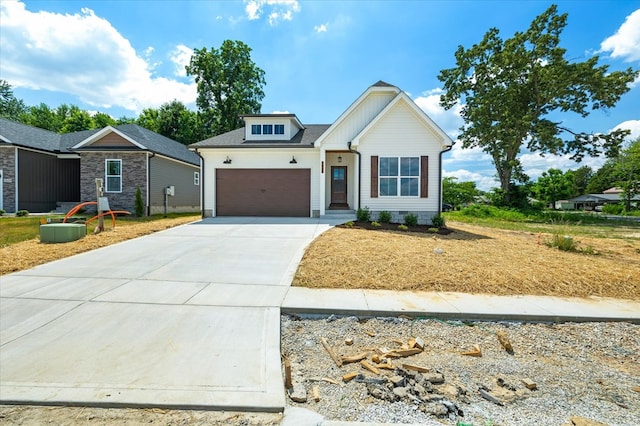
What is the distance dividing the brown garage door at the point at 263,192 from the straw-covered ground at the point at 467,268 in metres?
5.89

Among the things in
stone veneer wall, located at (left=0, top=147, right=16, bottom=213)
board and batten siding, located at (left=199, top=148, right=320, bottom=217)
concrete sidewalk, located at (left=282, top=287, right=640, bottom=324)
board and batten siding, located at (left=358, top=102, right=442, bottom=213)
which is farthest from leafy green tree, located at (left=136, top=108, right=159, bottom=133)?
concrete sidewalk, located at (left=282, top=287, right=640, bottom=324)

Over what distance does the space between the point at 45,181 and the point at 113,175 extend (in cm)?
463

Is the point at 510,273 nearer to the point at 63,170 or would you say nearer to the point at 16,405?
the point at 16,405

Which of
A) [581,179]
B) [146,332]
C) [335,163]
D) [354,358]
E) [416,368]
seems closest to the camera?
[416,368]

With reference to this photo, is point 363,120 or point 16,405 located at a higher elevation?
point 363,120

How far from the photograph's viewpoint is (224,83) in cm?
3009

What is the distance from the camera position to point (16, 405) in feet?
7.59

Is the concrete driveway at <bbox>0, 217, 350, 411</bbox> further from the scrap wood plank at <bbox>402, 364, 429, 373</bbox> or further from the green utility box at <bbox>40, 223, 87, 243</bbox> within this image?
the green utility box at <bbox>40, 223, 87, 243</bbox>

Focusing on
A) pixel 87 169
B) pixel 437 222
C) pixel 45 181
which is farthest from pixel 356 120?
pixel 45 181

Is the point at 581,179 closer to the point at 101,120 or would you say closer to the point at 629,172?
the point at 629,172

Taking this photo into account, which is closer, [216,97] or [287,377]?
[287,377]

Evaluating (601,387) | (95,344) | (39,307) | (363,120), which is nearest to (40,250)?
(39,307)

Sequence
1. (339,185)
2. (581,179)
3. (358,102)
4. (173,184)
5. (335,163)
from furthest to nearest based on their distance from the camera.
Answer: (581,179) < (173,184) < (339,185) < (335,163) < (358,102)

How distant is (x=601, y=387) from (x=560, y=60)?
2611cm
